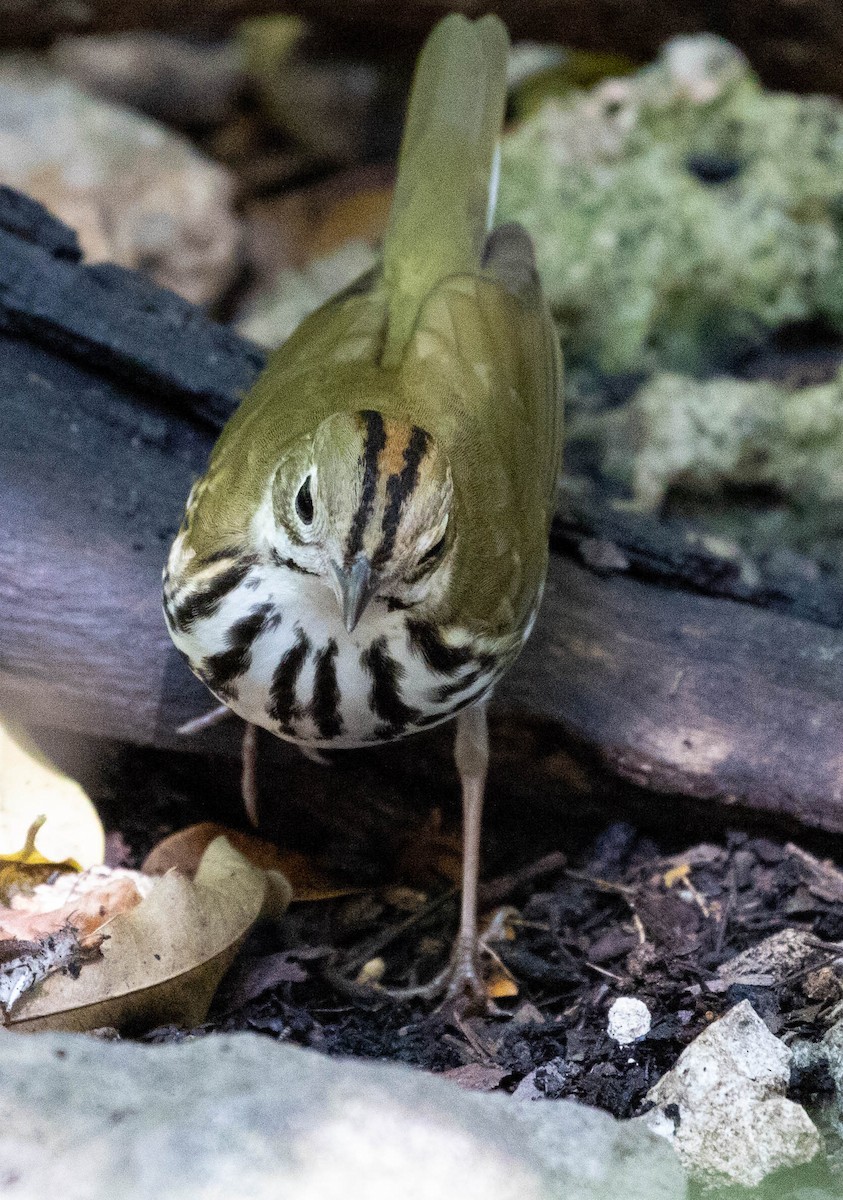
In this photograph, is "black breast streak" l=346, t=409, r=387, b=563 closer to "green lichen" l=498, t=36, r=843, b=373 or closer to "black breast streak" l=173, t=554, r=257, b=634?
"black breast streak" l=173, t=554, r=257, b=634

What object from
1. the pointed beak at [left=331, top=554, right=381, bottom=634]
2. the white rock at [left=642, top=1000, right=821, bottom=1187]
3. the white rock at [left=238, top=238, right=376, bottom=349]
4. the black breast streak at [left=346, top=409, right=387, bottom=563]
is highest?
the black breast streak at [left=346, top=409, right=387, bottom=563]

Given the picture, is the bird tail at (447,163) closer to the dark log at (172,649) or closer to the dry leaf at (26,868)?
the dark log at (172,649)

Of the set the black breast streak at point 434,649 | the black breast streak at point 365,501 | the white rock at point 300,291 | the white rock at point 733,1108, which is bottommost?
the white rock at point 733,1108

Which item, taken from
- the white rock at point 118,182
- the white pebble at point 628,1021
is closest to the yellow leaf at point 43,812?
the white pebble at point 628,1021

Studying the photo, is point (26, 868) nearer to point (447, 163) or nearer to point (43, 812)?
point (43, 812)

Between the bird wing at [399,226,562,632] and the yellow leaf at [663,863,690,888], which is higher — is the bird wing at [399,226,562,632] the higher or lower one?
the higher one

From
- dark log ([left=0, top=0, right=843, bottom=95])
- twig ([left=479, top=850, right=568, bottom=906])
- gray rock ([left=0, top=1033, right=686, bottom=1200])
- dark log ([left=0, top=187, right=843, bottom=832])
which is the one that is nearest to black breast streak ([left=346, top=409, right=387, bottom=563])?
gray rock ([left=0, top=1033, right=686, bottom=1200])
